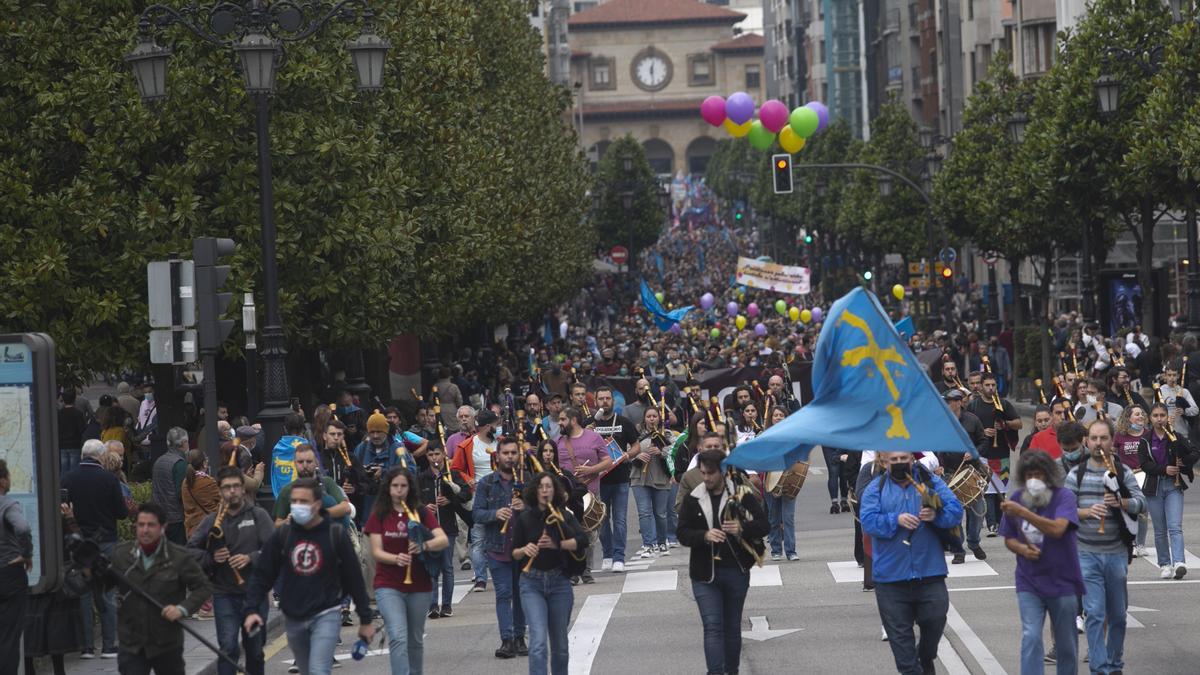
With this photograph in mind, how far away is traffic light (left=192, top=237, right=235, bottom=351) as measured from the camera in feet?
60.5

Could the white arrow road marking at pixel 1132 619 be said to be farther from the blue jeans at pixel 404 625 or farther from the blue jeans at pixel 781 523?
the blue jeans at pixel 404 625

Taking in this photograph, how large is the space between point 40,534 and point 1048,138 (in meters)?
31.4

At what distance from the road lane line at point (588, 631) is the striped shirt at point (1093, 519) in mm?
3290

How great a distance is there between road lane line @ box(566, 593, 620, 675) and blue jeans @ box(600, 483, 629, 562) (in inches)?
83.3

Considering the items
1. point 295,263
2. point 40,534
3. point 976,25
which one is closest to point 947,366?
point 295,263

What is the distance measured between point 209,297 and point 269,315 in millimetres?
2260

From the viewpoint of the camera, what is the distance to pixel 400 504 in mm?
13492

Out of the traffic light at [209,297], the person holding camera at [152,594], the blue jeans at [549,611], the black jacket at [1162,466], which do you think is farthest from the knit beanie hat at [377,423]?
the black jacket at [1162,466]

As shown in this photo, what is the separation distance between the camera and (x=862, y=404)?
12547 millimetres

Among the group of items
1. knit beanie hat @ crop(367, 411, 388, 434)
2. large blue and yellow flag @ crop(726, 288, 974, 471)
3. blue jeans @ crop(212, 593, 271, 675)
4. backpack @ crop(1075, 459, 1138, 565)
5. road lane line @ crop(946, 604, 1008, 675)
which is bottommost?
road lane line @ crop(946, 604, 1008, 675)

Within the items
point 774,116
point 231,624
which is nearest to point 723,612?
point 231,624

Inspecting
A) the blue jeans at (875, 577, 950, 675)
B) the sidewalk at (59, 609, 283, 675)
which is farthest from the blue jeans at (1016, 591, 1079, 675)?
the sidewalk at (59, 609, 283, 675)

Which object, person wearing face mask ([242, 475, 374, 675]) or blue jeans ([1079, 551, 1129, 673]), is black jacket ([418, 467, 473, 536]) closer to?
person wearing face mask ([242, 475, 374, 675])

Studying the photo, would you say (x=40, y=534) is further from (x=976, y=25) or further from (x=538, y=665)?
(x=976, y=25)
